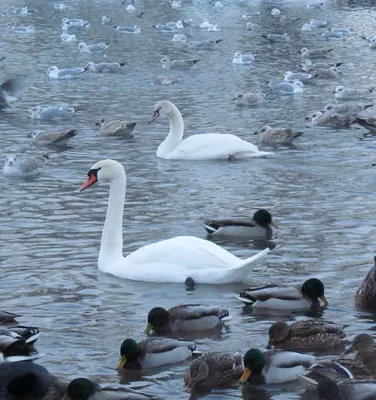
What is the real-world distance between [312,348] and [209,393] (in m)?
1.17

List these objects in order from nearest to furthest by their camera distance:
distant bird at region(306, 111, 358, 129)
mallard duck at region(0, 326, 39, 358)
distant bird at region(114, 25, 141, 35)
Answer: mallard duck at region(0, 326, 39, 358)
distant bird at region(306, 111, 358, 129)
distant bird at region(114, 25, 141, 35)

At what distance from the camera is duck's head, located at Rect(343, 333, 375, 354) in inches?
356

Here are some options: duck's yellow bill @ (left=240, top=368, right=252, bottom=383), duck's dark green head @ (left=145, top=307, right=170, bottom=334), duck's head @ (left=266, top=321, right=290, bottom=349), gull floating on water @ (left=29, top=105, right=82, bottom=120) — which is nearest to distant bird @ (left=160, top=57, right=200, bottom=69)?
gull floating on water @ (left=29, top=105, right=82, bottom=120)

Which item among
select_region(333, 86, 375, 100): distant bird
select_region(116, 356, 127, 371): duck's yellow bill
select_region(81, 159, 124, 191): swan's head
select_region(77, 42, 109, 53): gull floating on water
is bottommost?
select_region(116, 356, 127, 371): duck's yellow bill

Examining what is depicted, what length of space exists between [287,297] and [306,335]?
37.1 inches

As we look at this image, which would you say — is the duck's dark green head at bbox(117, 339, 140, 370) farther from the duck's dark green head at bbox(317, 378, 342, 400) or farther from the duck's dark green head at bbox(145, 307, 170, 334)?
the duck's dark green head at bbox(317, 378, 342, 400)

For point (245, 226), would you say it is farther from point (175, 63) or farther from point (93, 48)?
point (93, 48)

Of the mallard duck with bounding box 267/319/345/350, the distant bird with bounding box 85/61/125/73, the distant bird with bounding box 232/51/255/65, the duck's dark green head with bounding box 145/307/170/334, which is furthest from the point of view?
the distant bird with bounding box 232/51/255/65

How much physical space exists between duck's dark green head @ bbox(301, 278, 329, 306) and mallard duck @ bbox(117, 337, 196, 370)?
155cm

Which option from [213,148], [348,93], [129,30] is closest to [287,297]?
[213,148]

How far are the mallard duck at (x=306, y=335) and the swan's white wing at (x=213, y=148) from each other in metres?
8.82

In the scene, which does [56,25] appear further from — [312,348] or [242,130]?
[312,348]

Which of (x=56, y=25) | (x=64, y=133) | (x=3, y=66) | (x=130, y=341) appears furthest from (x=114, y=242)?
(x=56, y=25)

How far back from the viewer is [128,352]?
8.90 meters
